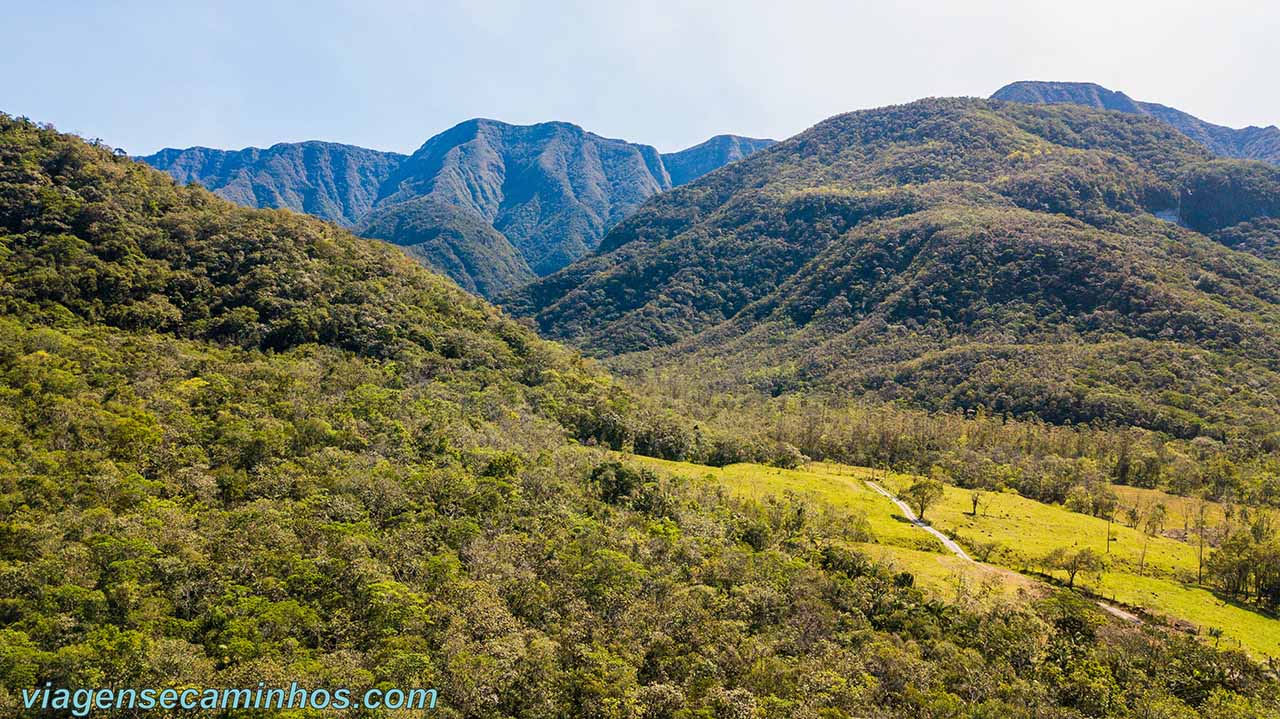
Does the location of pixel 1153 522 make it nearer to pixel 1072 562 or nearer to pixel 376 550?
pixel 1072 562

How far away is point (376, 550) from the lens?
150 ft

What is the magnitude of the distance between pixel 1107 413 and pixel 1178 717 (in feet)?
379

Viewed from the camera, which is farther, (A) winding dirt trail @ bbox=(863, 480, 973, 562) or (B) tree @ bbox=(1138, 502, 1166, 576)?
(B) tree @ bbox=(1138, 502, 1166, 576)

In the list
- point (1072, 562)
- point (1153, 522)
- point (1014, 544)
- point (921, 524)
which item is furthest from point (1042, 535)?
point (1153, 522)

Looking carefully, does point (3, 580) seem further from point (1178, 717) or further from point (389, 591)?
point (1178, 717)

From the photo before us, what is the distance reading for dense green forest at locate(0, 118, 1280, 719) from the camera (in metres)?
35.2

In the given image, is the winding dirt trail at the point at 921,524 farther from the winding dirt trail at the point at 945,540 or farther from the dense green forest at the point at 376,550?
the dense green forest at the point at 376,550

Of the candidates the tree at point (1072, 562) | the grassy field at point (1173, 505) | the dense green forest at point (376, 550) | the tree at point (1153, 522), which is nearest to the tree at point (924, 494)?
the dense green forest at point (376, 550)

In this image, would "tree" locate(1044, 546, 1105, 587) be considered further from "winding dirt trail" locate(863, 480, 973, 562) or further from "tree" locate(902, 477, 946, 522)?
"tree" locate(902, 477, 946, 522)

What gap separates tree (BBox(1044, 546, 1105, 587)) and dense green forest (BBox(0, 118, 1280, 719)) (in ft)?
46.4

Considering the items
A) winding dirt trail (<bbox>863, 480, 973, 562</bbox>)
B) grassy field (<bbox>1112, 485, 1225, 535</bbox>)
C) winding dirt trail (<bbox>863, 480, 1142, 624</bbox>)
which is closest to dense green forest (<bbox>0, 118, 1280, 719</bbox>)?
winding dirt trail (<bbox>863, 480, 1142, 624</bbox>)

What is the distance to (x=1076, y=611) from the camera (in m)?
48.0

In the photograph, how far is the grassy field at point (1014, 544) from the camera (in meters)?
56.3

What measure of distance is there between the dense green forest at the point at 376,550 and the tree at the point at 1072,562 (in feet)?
46.4
